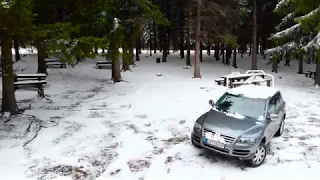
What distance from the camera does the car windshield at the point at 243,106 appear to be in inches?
293

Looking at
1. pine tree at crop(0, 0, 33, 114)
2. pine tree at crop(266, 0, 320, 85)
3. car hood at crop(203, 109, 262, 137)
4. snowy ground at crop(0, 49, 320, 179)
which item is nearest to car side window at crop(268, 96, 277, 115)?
car hood at crop(203, 109, 262, 137)

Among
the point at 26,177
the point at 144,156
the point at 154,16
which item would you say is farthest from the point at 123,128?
the point at 154,16

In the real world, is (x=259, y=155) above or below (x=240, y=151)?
below

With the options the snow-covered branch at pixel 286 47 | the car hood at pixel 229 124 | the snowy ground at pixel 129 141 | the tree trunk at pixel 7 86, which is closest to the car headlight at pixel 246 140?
the car hood at pixel 229 124

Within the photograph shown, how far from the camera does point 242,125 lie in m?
6.79

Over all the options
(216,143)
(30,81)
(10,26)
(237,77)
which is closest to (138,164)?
(216,143)

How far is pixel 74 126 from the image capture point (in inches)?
372

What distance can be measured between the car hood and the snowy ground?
2.94 feet

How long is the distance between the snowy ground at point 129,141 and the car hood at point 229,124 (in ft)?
2.94

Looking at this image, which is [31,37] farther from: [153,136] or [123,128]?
[153,136]

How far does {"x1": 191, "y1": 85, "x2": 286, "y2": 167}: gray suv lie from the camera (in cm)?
650

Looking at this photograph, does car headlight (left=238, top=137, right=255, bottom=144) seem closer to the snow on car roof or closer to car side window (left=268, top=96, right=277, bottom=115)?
car side window (left=268, top=96, right=277, bottom=115)

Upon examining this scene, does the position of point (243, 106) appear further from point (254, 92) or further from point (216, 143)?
point (216, 143)

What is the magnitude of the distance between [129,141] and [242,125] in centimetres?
323
